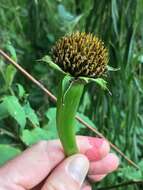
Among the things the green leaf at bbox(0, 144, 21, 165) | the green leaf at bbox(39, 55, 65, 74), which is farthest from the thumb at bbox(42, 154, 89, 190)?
the green leaf at bbox(39, 55, 65, 74)

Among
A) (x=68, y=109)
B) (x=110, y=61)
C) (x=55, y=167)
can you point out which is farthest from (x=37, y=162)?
(x=110, y=61)

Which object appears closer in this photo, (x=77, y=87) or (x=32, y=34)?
(x=77, y=87)

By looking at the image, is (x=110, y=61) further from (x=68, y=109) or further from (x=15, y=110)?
(x=68, y=109)

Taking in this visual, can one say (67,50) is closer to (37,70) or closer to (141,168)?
(141,168)

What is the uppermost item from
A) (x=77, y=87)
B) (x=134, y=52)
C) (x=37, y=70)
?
(x=77, y=87)

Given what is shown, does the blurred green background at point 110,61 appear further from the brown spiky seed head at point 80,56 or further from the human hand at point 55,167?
the brown spiky seed head at point 80,56

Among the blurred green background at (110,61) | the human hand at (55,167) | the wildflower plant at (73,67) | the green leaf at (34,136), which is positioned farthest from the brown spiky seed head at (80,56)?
the blurred green background at (110,61)

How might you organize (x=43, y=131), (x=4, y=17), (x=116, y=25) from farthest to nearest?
(x=4, y=17), (x=116, y=25), (x=43, y=131)

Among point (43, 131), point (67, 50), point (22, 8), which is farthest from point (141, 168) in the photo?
point (22, 8)
